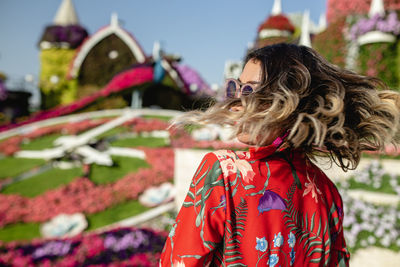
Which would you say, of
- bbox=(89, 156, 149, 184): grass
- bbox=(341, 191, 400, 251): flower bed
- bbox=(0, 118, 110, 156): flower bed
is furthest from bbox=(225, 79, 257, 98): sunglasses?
bbox=(0, 118, 110, 156): flower bed

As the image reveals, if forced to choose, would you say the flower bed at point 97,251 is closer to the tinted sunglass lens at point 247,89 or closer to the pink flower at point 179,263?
the pink flower at point 179,263

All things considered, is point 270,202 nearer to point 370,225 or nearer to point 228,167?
point 228,167

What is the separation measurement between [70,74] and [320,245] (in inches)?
806

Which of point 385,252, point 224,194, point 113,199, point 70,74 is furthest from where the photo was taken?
point 70,74

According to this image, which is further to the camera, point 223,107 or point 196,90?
point 196,90

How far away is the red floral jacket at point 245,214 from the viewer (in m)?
1.10

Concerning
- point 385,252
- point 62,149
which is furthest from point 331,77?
point 62,149

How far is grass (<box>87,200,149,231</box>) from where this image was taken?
19.3 feet

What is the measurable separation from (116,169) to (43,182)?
65.7 inches

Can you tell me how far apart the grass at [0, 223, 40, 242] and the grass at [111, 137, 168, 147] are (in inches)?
139

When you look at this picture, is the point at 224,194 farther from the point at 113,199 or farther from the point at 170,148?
the point at 170,148

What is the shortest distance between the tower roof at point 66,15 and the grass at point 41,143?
1299cm

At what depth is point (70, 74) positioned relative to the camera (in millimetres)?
19562

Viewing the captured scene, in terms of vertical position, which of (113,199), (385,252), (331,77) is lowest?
(113,199)
